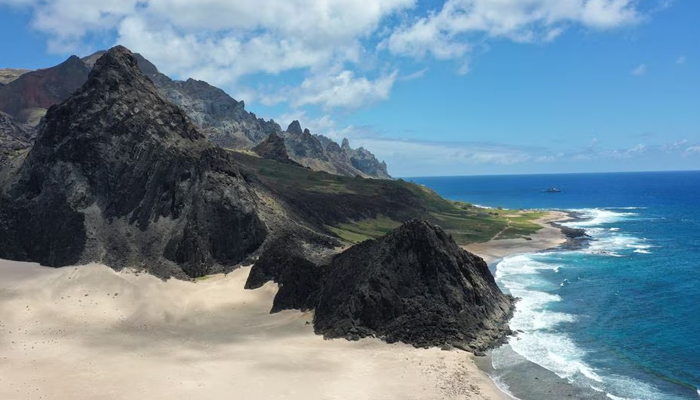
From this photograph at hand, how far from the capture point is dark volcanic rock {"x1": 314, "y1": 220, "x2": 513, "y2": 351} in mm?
55344

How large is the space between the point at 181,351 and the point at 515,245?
9922 centimetres

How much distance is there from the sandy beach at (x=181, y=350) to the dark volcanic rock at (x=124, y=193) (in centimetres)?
624

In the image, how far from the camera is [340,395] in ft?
136

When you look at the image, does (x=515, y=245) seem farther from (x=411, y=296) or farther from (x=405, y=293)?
(x=405, y=293)

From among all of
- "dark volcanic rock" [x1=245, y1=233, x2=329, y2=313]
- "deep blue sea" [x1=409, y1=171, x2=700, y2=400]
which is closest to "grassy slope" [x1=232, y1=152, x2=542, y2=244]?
"deep blue sea" [x1=409, y1=171, x2=700, y2=400]

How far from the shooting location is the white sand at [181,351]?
1654 inches

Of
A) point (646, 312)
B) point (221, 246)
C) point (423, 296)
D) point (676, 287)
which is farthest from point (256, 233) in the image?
point (676, 287)

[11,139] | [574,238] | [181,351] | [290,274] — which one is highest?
[11,139]

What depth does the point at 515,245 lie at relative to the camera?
5143 inches

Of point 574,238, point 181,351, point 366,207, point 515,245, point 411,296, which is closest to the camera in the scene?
point 181,351

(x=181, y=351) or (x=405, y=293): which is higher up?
(x=405, y=293)

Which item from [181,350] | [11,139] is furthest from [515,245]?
[11,139]

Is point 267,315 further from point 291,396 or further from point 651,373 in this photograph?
point 651,373

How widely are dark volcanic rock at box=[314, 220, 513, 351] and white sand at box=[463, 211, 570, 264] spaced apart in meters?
49.2
